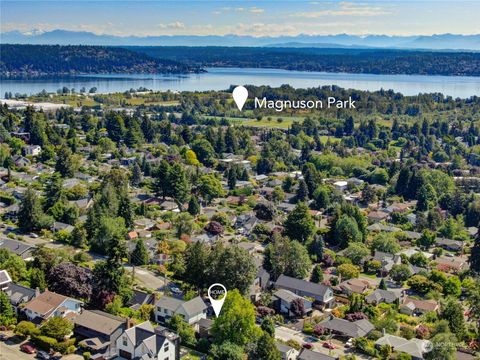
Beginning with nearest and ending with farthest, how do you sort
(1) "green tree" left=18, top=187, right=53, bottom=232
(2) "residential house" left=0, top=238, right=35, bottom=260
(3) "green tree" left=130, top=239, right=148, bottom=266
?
(2) "residential house" left=0, top=238, right=35, bottom=260 < (3) "green tree" left=130, top=239, right=148, bottom=266 < (1) "green tree" left=18, top=187, right=53, bottom=232

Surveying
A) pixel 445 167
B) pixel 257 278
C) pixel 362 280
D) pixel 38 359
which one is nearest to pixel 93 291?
pixel 38 359

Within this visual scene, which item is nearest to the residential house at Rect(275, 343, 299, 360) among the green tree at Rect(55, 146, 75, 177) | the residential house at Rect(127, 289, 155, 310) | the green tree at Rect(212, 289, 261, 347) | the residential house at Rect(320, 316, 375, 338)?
the green tree at Rect(212, 289, 261, 347)

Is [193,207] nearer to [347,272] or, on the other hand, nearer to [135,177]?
[135,177]

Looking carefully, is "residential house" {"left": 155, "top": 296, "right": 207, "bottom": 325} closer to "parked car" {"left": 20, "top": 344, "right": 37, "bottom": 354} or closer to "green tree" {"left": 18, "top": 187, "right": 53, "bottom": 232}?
"parked car" {"left": 20, "top": 344, "right": 37, "bottom": 354}

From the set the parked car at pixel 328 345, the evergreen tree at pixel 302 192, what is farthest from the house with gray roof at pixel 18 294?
the evergreen tree at pixel 302 192

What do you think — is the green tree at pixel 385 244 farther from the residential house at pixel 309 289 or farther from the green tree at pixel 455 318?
the green tree at pixel 455 318

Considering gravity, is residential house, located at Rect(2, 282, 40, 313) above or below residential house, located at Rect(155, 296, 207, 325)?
above

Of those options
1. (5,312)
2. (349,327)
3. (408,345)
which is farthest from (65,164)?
(408,345)
